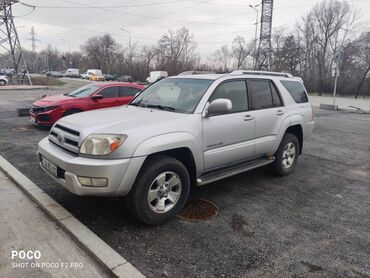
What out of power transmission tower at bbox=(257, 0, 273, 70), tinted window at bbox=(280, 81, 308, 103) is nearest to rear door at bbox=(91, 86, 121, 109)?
tinted window at bbox=(280, 81, 308, 103)

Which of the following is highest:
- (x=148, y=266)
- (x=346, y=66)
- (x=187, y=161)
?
(x=346, y=66)

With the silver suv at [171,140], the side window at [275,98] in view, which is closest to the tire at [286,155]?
the silver suv at [171,140]

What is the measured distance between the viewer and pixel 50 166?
3764 mm

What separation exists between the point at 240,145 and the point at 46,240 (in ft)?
9.10

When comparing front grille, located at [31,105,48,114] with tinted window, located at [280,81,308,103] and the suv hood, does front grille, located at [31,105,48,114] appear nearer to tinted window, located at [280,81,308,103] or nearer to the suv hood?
the suv hood

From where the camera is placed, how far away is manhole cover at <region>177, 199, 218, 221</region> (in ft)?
13.1

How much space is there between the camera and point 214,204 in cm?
441

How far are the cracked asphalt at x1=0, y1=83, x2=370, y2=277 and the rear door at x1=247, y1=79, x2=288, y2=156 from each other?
74 cm

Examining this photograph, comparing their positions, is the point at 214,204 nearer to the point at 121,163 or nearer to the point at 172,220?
the point at 172,220

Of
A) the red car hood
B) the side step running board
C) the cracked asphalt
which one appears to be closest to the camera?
the cracked asphalt

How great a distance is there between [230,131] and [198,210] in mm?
1165

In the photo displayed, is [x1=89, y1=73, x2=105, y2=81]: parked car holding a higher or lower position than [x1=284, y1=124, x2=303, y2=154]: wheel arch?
higher

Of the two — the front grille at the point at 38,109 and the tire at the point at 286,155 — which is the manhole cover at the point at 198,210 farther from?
the front grille at the point at 38,109

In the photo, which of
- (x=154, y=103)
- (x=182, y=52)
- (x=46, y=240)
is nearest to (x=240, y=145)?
(x=154, y=103)
